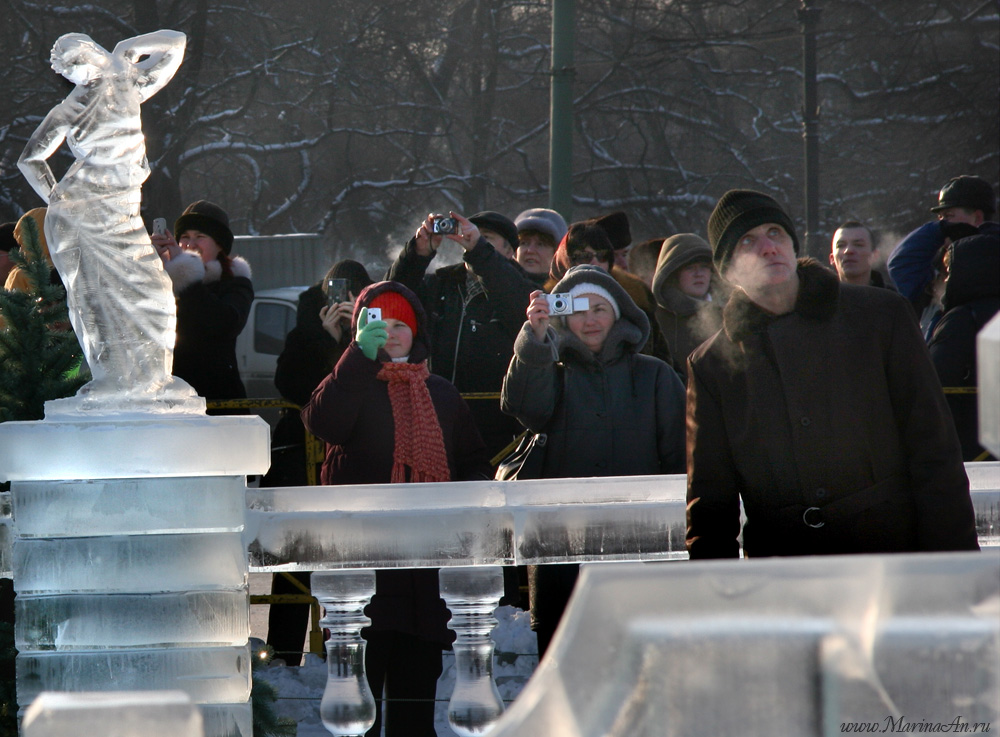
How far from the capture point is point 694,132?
59.3 feet

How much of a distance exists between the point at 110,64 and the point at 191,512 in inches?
43.9

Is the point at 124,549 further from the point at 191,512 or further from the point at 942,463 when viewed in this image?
the point at 942,463

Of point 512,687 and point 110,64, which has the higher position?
point 110,64

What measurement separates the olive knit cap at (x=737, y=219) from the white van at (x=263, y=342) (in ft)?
31.5

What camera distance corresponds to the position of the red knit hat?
4.79m

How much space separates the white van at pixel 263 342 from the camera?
13062 mm

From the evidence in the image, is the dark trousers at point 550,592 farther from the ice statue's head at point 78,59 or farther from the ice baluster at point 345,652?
the ice statue's head at point 78,59

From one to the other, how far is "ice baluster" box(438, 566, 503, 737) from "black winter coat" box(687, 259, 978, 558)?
530 mm

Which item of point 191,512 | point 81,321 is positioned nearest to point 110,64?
point 81,321

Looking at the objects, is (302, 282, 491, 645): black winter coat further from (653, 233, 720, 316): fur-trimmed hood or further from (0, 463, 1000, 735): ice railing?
(653, 233, 720, 316): fur-trimmed hood

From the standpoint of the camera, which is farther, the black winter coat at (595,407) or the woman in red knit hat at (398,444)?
the black winter coat at (595,407)

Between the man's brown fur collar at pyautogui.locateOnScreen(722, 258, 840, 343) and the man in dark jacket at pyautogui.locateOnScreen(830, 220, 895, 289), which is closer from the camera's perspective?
the man's brown fur collar at pyautogui.locateOnScreen(722, 258, 840, 343)

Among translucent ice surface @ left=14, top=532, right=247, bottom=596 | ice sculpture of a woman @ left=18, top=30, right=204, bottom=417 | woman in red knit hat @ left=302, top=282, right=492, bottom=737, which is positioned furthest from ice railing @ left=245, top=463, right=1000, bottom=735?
woman in red knit hat @ left=302, top=282, right=492, bottom=737

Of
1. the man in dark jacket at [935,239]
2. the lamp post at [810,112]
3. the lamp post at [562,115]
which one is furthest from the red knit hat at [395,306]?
the lamp post at [810,112]
